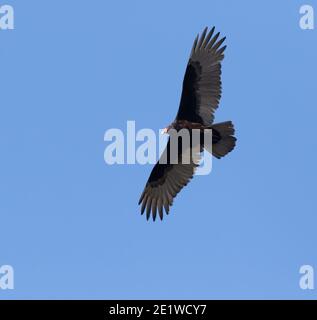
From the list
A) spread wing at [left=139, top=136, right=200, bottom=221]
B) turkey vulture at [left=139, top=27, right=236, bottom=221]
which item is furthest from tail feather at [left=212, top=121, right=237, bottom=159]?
spread wing at [left=139, top=136, right=200, bottom=221]

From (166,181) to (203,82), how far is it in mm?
2267

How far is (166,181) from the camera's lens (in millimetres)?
20625

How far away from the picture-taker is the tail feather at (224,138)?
19.2 meters

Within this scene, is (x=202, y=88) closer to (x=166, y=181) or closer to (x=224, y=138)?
(x=224, y=138)

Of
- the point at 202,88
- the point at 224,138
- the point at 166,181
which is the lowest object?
the point at 166,181

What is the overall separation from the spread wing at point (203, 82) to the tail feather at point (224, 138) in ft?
1.67

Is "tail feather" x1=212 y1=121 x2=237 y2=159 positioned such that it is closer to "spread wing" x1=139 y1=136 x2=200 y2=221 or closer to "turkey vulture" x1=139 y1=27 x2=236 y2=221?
"turkey vulture" x1=139 y1=27 x2=236 y2=221

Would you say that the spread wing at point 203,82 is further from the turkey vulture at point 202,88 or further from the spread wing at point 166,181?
the spread wing at point 166,181

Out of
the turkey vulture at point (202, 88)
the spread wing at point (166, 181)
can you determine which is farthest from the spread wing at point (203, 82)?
the spread wing at point (166, 181)

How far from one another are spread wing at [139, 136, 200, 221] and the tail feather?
40.9 inches

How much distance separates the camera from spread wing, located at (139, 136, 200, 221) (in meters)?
20.4

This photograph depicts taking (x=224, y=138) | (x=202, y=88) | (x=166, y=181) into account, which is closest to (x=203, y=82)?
(x=202, y=88)
